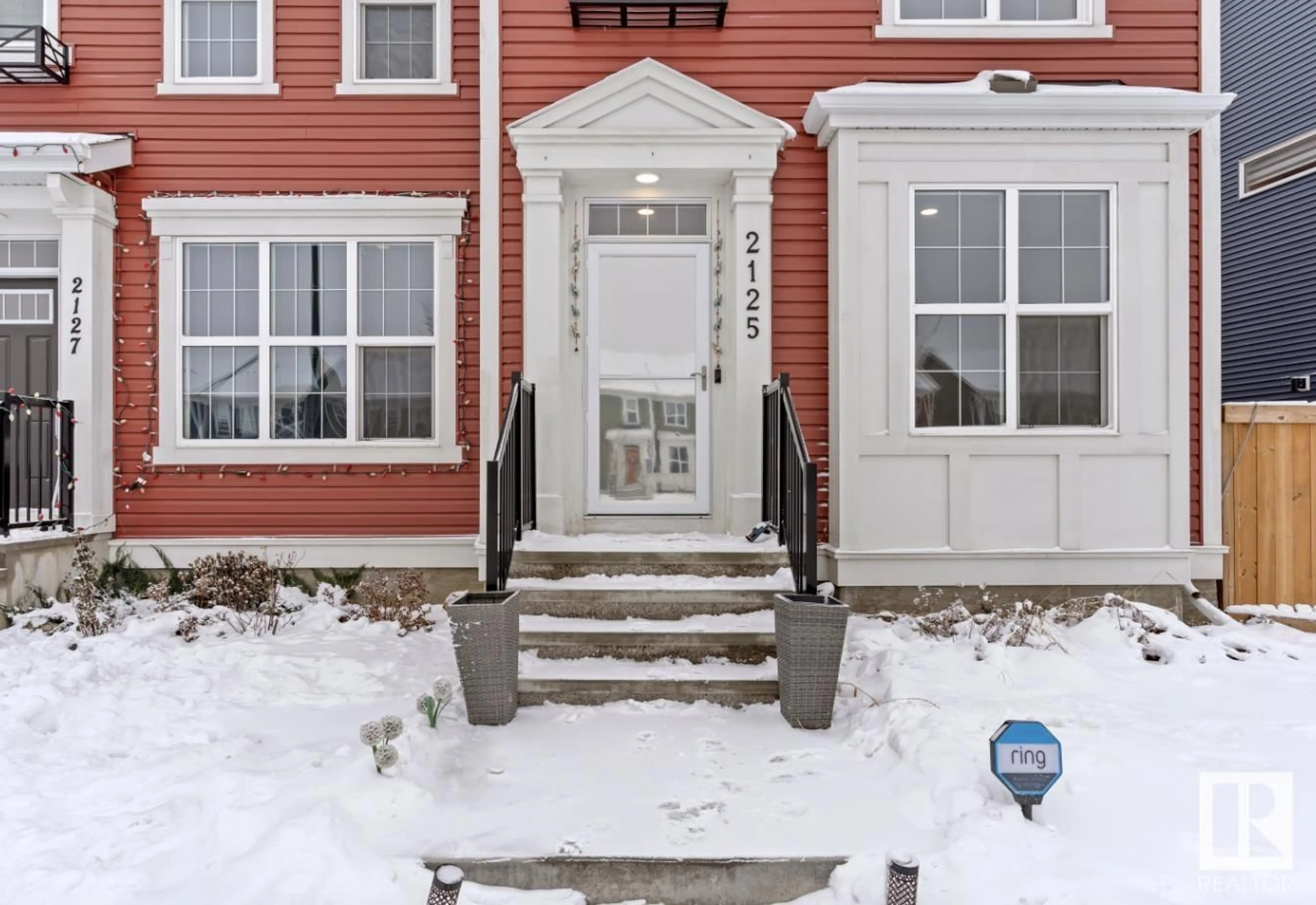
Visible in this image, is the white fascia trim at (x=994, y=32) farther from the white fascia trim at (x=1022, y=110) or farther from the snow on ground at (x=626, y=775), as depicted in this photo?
the snow on ground at (x=626, y=775)

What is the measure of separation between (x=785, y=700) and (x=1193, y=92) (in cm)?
458

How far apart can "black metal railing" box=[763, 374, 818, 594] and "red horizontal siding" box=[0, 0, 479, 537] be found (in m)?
2.19

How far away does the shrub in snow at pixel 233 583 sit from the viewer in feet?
16.5

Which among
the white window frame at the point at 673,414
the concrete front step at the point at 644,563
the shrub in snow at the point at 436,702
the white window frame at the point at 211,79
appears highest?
the white window frame at the point at 211,79

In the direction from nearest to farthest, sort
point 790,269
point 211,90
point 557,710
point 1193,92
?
point 557,710 → point 1193,92 → point 790,269 → point 211,90

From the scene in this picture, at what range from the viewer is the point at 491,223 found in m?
5.13

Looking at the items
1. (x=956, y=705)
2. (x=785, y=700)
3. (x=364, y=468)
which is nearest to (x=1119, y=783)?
(x=956, y=705)

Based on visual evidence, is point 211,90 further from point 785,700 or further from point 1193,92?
point 1193,92

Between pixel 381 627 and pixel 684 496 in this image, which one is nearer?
pixel 381 627

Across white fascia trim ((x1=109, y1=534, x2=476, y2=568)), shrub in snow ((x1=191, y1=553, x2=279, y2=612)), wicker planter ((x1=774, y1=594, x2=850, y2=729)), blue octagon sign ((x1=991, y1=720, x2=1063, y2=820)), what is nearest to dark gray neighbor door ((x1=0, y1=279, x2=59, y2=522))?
white fascia trim ((x1=109, y1=534, x2=476, y2=568))

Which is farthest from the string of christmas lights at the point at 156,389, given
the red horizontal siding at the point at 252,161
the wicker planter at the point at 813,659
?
the wicker planter at the point at 813,659

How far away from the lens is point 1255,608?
5066 mm

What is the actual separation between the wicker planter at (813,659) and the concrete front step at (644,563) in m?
1.01

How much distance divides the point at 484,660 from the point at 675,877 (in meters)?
1.36
